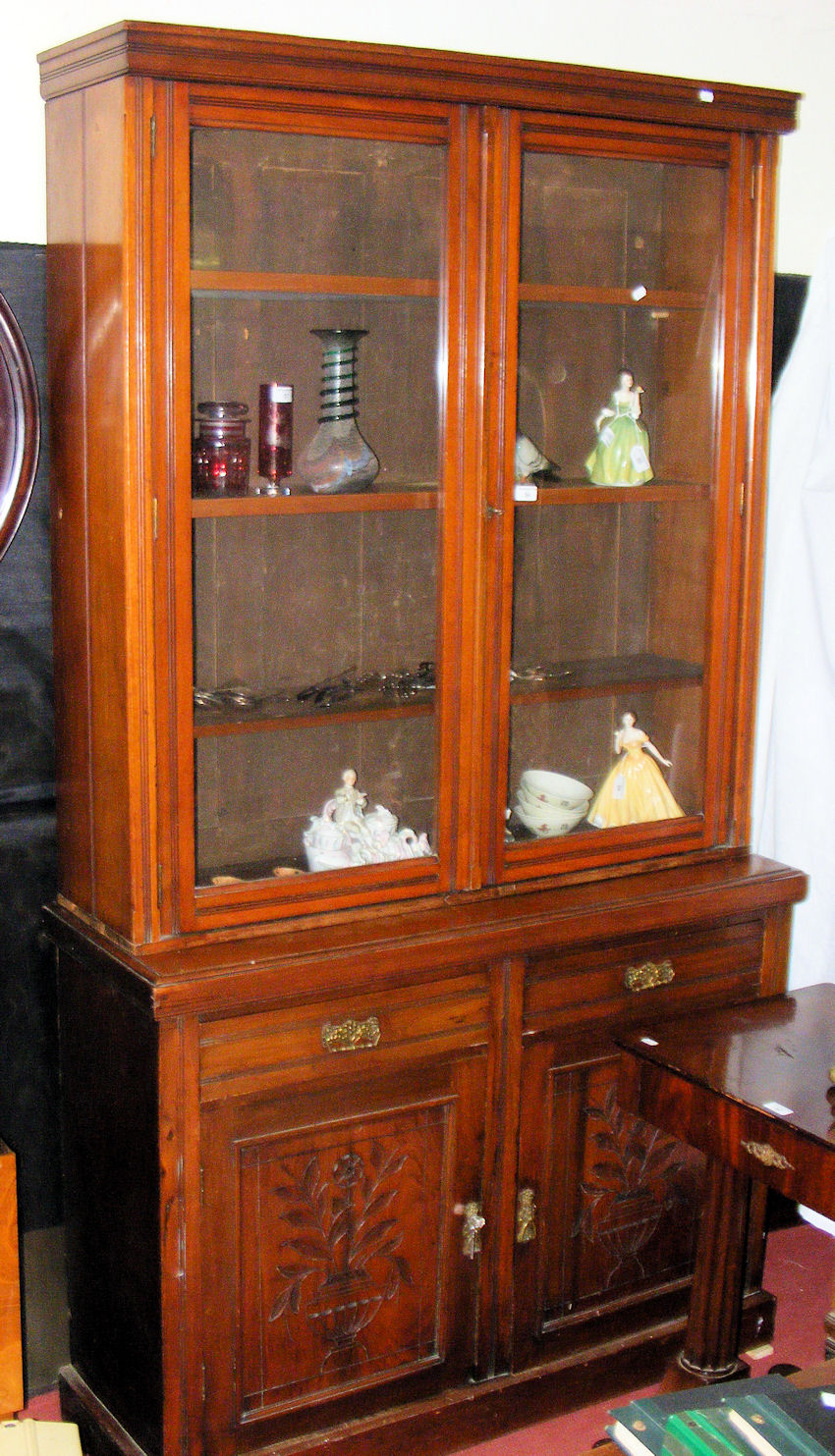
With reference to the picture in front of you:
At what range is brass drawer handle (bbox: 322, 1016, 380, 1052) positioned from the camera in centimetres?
209

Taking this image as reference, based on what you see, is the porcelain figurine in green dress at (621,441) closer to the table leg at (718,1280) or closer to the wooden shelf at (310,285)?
the wooden shelf at (310,285)

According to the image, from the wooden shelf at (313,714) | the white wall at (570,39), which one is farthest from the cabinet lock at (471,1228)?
the white wall at (570,39)

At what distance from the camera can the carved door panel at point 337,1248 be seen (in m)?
2.07

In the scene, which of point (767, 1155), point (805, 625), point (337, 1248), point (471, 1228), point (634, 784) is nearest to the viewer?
point (767, 1155)

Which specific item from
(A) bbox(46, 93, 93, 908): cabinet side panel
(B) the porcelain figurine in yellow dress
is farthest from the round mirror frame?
(B) the porcelain figurine in yellow dress

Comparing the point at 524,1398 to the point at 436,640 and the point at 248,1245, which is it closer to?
the point at 248,1245

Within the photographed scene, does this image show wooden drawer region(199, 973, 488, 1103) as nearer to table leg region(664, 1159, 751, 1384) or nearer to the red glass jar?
table leg region(664, 1159, 751, 1384)

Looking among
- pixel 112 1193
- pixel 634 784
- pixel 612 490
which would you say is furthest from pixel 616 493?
pixel 112 1193

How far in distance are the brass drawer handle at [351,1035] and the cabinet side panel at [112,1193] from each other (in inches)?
10.1

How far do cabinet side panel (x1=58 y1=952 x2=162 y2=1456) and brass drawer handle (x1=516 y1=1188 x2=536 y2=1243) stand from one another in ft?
1.92

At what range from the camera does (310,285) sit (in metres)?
2.05

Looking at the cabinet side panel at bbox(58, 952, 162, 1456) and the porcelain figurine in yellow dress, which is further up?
the porcelain figurine in yellow dress

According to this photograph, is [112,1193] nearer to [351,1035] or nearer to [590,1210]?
[351,1035]

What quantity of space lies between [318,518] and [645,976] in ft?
2.94
